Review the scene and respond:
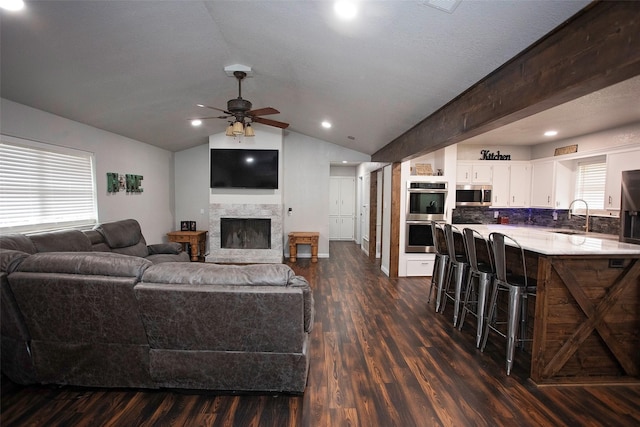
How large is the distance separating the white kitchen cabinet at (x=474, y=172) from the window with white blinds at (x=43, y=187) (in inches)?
244

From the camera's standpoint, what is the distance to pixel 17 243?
9.63ft

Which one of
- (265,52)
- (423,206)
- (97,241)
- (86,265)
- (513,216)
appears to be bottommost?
(97,241)

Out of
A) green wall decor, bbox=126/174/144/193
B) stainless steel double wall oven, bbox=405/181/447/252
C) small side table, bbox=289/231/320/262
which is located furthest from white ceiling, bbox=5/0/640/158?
small side table, bbox=289/231/320/262

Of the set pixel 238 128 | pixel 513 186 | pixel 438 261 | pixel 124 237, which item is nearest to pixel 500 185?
pixel 513 186

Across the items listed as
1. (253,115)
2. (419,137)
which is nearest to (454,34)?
(419,137)

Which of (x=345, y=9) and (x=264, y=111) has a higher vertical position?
(x=345, y=9)

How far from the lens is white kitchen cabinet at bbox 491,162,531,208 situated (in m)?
5.83

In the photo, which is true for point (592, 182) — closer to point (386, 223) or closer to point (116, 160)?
point (386, 223)

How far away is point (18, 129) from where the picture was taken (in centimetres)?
337

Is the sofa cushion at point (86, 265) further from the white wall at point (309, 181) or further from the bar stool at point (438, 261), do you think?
the white wall at point (309, 181)

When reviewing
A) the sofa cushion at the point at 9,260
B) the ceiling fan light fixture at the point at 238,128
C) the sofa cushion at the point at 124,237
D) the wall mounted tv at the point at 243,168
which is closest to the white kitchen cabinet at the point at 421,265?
the wall mounted tv at the point at 243,168

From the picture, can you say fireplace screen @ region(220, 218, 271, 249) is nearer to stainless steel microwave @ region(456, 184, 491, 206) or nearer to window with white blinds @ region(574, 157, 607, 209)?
stainless steel microwave @ region(456, 184, 491, 206)

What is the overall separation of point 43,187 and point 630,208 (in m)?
7.40

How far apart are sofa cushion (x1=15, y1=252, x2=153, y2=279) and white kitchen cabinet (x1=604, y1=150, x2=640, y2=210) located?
5.72 metres
